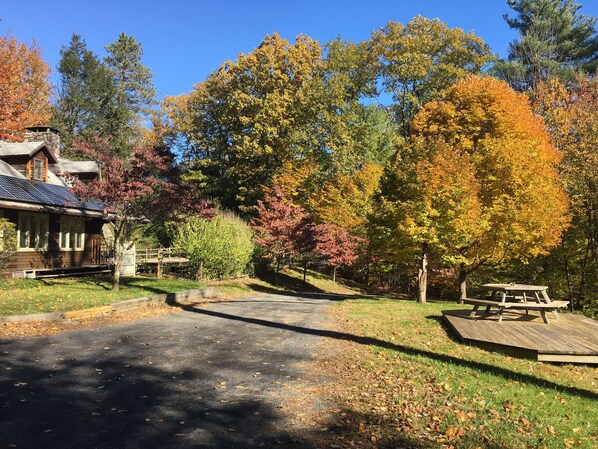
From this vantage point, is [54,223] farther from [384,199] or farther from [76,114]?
[76,114]

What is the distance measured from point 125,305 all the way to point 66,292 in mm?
2438

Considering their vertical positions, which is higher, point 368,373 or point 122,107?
point 122,107

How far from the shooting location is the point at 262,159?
3609cm

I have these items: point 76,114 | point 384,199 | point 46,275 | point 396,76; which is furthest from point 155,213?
point 76,114

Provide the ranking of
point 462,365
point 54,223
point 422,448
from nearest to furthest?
point 422,448 < point 462,365 < point 54,223

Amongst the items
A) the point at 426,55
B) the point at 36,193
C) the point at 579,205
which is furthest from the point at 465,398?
the point at 426,55

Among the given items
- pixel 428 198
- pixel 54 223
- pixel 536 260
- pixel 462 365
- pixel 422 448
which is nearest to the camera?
pixel 422 448

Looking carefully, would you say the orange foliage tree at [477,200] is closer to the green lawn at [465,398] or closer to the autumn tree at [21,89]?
the green lawn at [465,398]

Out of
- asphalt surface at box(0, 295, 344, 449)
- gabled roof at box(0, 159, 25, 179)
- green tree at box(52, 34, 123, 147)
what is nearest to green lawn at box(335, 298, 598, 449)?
asphalt surface at box(0, 295, 344, 449)

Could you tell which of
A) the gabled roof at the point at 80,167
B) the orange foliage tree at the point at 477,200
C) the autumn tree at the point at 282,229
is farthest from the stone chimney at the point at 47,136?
the orange foliage tree at the point at 477,200

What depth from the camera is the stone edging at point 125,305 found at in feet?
33.0

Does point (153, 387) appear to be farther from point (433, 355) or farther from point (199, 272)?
point (199, 272)

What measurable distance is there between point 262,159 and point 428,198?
21531 mm

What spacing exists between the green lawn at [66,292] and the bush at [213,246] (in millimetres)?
3317
